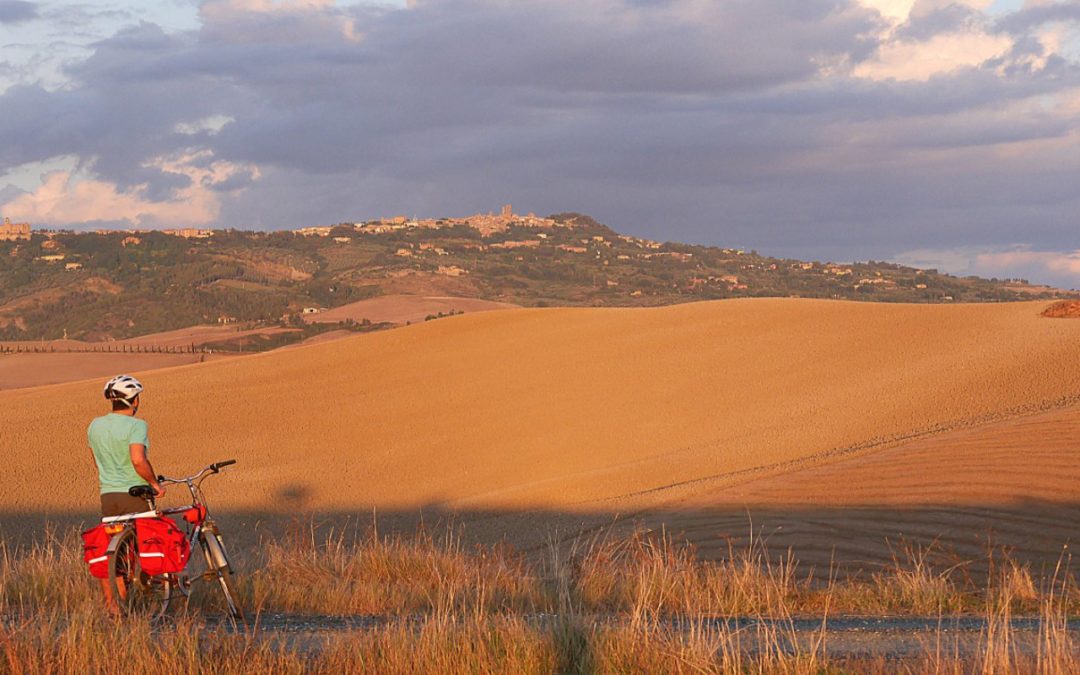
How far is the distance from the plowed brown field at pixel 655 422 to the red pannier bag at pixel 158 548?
306 inches

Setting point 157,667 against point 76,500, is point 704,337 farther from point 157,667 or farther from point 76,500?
point 157,667

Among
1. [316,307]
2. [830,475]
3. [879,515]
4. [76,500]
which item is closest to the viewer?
[879,515]

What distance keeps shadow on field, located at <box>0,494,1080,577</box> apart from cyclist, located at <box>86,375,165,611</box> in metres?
2.85

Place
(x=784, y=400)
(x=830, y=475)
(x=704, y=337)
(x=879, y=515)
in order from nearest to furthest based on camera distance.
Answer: (x=879, y=515), (x=830, y=475), (x=784, y=400), (x=704, y=337)

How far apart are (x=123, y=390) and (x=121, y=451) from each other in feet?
1.34

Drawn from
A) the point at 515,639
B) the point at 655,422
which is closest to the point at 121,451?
the point at 515,639

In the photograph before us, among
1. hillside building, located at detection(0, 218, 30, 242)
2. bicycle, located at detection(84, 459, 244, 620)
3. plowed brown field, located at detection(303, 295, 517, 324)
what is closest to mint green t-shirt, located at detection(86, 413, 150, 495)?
bicycle, located at detection(84, 459, 244, 620)

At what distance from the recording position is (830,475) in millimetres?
16906

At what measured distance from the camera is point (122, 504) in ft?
26.7

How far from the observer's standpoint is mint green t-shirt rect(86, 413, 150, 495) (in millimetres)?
8023

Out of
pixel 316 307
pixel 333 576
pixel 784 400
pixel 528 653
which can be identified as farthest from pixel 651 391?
pixel 316 307

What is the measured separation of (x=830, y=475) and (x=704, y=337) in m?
17.6

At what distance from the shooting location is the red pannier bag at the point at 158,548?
26.3 ft

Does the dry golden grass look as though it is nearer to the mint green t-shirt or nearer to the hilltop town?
the mint green t-shirt
